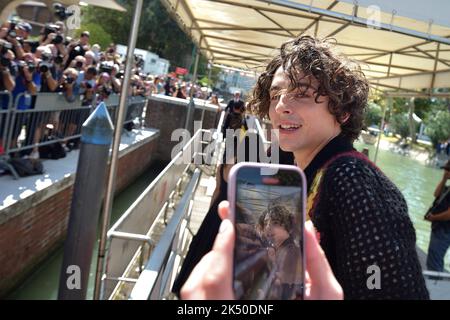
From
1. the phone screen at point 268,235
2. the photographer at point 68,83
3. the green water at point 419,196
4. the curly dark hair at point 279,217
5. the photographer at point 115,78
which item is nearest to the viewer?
the phone screen at point 268,235

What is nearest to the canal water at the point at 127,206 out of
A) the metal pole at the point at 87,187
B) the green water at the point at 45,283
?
→ the green water at the point at 45,283

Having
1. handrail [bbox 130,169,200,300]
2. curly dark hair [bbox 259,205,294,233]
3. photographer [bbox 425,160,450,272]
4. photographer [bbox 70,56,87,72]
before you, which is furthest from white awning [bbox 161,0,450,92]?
curly dark hair [bbox 259,205,294,233]

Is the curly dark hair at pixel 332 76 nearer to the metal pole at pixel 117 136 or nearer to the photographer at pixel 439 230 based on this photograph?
the metal pole at pixel 117 136

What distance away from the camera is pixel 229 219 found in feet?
2.62

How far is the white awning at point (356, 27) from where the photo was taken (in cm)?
346

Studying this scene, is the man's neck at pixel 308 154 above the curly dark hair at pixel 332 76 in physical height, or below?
below

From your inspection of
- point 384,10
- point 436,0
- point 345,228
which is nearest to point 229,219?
point 345,228

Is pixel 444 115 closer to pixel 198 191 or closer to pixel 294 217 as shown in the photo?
pixel 198 191

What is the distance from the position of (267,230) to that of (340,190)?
211 mm

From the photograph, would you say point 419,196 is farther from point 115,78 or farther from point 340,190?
point 340,190

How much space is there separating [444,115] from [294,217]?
4664 cm

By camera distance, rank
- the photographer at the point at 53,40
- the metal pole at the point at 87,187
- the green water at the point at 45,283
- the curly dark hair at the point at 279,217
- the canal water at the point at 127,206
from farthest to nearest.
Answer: the photographer at the point at 53,40 → the canal water at the point at 127,206 → the green water at the point at 45,283 → the metal pole at the point at 87,187 → the curly dark hair at the point at 279,217

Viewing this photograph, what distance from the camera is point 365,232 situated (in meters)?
0.95

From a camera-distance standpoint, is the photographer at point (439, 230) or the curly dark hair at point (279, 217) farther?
the photographer at point (439, 230)
